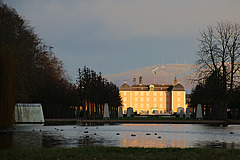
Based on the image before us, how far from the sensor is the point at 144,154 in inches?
434

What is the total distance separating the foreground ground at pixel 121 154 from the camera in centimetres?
1020

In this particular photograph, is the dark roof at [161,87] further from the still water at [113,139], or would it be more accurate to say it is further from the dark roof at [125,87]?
the still water at [113,139]

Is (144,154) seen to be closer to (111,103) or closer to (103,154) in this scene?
(103,154)

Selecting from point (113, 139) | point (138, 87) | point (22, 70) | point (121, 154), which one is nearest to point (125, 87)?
point (138, 87)

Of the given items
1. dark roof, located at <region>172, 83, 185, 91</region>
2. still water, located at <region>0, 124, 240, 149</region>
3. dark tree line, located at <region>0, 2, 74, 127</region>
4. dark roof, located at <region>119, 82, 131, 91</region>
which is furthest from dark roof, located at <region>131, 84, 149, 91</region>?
still water, located at <region>0, 124, 240, 149</region>

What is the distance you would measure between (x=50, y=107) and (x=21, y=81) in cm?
4082

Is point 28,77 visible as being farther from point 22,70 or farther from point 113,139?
point 113,139

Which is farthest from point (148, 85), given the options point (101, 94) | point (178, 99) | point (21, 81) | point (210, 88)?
point (21, 81)

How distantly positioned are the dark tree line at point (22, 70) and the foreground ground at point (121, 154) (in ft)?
17.0

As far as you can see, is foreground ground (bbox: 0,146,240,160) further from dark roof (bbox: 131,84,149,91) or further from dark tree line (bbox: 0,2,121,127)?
dark roof (bbox: 131,84,149,91)

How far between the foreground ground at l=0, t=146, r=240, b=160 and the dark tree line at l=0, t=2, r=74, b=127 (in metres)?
5.17

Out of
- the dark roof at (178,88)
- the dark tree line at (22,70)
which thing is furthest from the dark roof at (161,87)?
the dark tree line at (22,70)

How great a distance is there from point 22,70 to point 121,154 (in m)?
10.6

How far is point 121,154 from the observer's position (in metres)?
11.0
